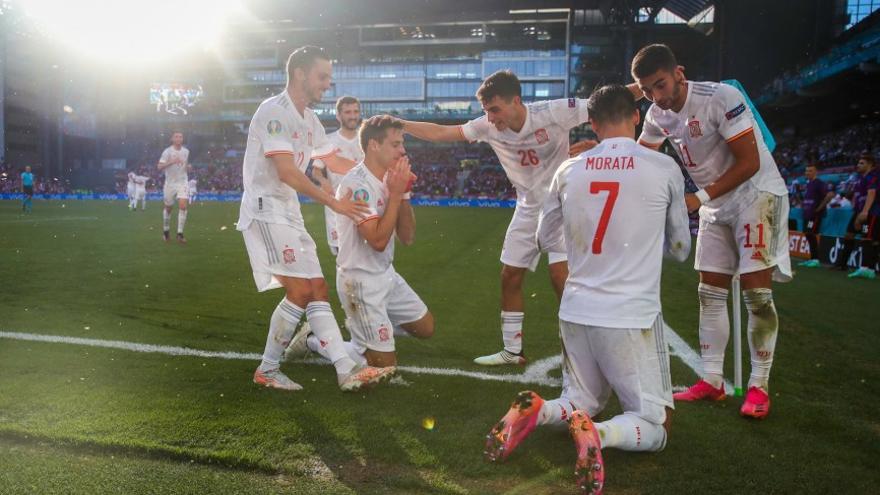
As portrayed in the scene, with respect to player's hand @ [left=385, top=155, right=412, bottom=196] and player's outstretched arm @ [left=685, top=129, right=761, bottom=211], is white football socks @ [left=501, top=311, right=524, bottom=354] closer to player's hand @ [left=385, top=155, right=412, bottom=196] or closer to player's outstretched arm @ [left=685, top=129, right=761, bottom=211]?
player's hand @ [left=385, top=155, right=412, bottom=196]

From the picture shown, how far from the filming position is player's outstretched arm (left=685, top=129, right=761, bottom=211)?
4.10 metres

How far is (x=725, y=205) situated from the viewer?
4.46 m

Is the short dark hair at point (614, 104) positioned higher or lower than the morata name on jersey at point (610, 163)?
higher

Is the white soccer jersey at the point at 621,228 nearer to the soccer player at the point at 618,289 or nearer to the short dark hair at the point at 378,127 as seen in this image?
the soccer player at the point at 618,289

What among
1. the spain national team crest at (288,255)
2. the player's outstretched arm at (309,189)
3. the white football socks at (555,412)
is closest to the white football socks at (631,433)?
the white football socks at (555,412)

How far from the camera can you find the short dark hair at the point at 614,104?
3416mm

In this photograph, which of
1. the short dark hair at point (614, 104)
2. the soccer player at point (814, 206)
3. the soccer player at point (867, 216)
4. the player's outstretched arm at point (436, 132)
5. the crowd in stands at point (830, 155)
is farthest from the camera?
the crowd in stands at point (830, 155)

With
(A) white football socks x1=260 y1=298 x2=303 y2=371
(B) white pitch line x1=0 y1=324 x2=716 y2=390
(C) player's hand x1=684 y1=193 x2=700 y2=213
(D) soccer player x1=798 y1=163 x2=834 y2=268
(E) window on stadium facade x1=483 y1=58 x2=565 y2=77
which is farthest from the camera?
(E) window on stadium facade x1=483 y1=58 x2=565 y2=77

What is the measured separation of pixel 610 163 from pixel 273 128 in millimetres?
2390

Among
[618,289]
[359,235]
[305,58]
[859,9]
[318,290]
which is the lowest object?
[318,290]

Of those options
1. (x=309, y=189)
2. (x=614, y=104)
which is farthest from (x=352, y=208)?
(x=614, y=104)

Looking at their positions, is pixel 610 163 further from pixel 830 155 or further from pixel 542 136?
pixel 830 155

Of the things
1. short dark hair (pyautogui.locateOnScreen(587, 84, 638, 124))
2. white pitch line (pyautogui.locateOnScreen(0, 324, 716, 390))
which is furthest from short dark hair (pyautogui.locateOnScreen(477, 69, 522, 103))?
white pitch line (pyautogui.locateOnScreen(0, 324, 716, 390))

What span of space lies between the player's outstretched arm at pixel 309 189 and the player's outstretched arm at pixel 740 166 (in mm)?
2263
